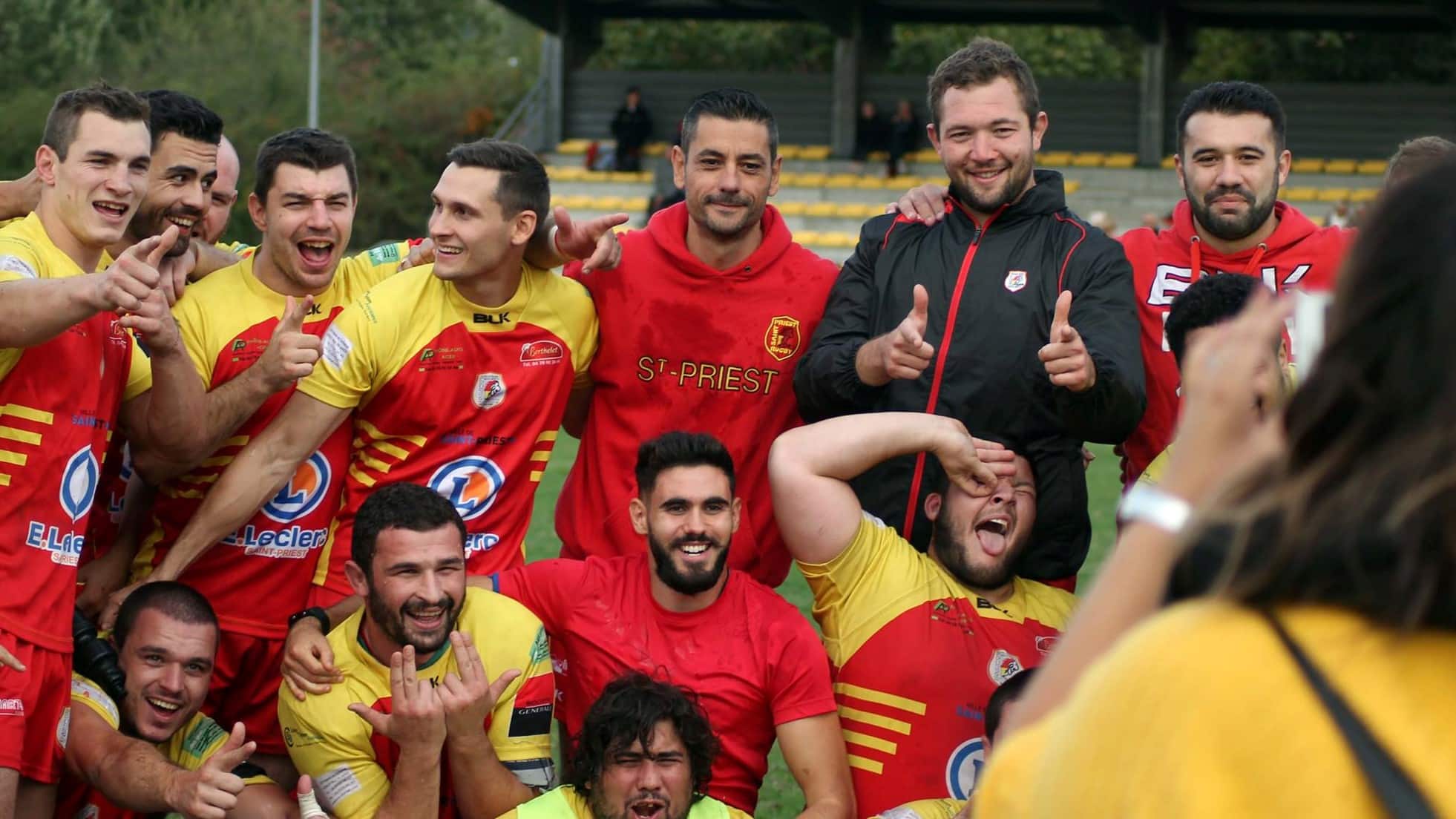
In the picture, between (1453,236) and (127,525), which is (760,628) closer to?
(127,525)

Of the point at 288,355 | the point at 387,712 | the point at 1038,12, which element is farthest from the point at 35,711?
the point at 1038,12

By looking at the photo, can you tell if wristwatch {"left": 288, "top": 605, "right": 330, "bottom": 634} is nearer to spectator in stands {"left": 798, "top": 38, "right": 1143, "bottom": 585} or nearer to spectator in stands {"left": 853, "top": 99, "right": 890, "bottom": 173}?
spectator in stands {"left": 798, "top": 38, "right": 1143, "bottom": 585}

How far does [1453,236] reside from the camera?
1.32 m

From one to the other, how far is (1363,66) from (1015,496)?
1416 inches

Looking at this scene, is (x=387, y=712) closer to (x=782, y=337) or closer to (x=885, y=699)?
(x=885, y=699)

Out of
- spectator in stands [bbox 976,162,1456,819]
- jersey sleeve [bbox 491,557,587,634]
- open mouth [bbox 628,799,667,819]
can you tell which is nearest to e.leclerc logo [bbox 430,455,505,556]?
jersey sleeve [bbox 491,557,587,634]

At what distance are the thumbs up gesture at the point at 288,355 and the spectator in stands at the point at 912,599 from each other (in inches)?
56.4

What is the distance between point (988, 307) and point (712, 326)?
93 centimetres

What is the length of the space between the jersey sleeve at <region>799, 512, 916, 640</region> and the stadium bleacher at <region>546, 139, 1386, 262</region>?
2299cm

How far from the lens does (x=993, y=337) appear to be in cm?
486

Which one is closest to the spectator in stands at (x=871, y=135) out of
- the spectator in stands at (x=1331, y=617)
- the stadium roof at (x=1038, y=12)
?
the stadium roof at (x=1038, y=12)

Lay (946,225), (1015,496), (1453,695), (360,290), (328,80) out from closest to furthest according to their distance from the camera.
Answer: (1453,695), (1015,496), (946,225), (360,290), (328,80)

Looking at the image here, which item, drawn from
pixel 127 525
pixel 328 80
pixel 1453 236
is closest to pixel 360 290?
pixel 127 525

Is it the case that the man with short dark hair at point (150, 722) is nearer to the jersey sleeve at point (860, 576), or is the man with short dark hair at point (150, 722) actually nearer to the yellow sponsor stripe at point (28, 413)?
the yellow sponsor stripe at point (28, 413)
